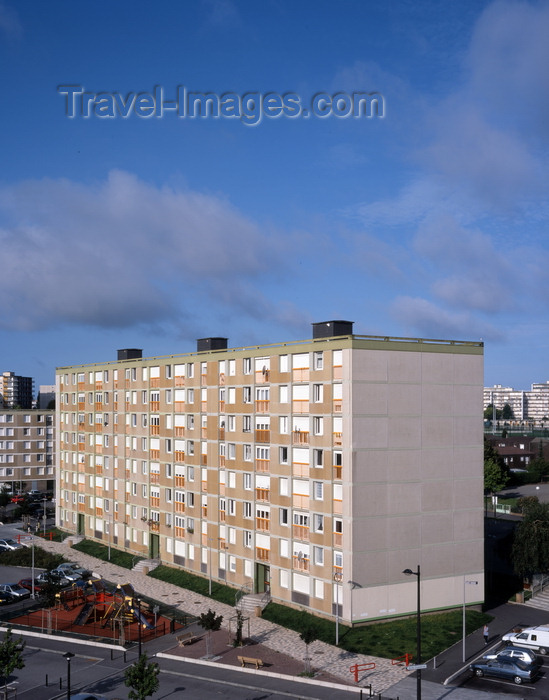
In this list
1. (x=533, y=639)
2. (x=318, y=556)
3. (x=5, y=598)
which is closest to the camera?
(x=533, y=639)

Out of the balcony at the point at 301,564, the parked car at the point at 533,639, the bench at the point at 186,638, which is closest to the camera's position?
the parked car at the point at 533,639

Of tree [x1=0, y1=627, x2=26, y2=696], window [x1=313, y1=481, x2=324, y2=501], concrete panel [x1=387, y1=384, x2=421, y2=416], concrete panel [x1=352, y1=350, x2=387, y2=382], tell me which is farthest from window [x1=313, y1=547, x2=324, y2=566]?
tree [x1=0, y1=627, x2=26, y2=696]

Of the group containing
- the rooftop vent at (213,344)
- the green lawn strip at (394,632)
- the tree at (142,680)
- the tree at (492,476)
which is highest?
the rooftop vent at (213,344)

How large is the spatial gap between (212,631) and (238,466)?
13694mm

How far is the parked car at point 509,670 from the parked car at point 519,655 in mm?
319

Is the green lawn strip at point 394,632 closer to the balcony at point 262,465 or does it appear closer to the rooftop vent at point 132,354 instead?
the balcony at point 262,465

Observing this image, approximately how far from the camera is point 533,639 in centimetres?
4375

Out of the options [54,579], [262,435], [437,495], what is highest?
[262,435]

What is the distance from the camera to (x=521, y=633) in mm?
44406

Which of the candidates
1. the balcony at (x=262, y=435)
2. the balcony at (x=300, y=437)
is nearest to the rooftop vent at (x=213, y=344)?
the balcony at (x=262, y=435)

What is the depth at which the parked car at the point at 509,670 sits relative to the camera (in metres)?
38.8

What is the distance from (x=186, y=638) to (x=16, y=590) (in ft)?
66.3

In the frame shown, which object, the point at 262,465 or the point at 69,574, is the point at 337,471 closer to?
the point at 262,465

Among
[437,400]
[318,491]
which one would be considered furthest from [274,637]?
[437,400]
